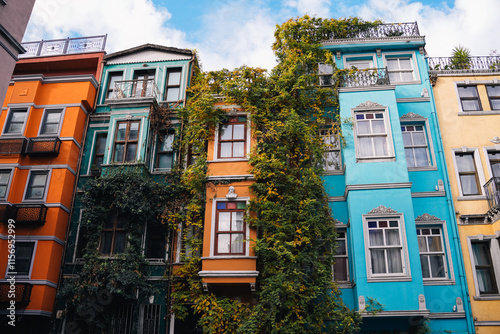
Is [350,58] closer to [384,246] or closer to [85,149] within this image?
[384,246]

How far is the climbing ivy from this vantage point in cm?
1366

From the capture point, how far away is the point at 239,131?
54.9 feet

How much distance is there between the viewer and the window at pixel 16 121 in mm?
17828


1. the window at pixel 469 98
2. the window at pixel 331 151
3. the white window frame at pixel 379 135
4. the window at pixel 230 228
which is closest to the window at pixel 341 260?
the window at pixel 331 151

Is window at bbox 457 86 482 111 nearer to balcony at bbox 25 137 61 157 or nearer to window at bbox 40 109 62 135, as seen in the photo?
balcony at bbox 25 137 61 157

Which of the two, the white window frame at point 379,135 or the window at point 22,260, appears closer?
the white window frame at point 379,135

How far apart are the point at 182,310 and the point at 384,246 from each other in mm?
6766

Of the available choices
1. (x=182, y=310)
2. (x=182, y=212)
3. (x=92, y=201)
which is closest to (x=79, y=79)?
(x=92, y=201)

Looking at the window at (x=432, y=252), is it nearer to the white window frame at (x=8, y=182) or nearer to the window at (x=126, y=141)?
the window at (x=126, y=141)

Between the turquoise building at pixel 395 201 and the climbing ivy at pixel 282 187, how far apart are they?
0.76 metres

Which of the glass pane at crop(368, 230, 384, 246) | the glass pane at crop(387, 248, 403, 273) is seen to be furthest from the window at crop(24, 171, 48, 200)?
the glass pane at crop(387, 248, 403, 273)

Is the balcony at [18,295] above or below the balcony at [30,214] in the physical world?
below

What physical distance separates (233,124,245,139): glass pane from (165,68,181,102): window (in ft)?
11.3

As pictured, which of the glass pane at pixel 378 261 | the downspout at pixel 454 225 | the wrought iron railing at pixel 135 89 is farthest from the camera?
the wrought iron railing at pixel 135 89
